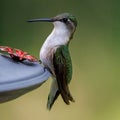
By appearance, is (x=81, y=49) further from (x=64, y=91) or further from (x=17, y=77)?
(x=17, y=77)

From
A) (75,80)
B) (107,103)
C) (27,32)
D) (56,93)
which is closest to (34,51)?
(27,32)

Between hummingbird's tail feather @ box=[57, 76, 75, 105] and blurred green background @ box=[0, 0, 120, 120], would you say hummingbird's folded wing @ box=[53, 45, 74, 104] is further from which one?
blurred green background @ box=[0, 0, 120, 120]

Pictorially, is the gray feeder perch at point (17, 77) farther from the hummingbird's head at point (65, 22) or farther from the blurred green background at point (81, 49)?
the blurred green background at point (81, 49)

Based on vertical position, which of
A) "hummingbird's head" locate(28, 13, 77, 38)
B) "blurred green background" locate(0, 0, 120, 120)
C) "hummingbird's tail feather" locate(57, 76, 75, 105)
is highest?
"hummingbird's head" locate(28, 13, 77, 38)

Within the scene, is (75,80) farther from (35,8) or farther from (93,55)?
(35,8)

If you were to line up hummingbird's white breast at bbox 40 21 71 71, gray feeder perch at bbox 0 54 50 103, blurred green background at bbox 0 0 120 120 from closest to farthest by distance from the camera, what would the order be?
gray feeder perch at bbox 0 54 50 103 → hummingbird's white breast at bbox 40 21 71 71 → blurred green background at bbox 0 0 120 120

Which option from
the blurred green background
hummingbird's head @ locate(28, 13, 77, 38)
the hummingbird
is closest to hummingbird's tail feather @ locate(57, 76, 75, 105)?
the hummingbird

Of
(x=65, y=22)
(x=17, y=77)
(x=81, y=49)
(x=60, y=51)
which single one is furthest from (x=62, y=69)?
(x=81, y=49)

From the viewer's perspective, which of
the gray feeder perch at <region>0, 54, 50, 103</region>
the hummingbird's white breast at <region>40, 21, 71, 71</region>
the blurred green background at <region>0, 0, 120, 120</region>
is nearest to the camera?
the gray feeder perch at <region>0, 54, 50, 103</region>
